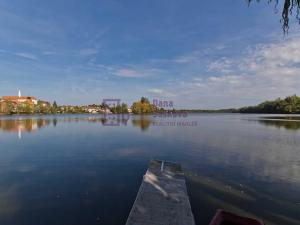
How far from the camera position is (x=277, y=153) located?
2452 cm

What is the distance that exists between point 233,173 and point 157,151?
1062 cm

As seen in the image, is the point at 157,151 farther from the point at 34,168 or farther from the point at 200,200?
the point at 200,200

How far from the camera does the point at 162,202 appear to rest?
34.8ft

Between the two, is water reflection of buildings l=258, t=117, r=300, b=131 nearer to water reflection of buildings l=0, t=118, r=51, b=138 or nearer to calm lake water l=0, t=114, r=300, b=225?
calm lake water l=0, t=114, r=300, b=225

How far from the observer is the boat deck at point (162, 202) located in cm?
897

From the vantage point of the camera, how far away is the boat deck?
897cm

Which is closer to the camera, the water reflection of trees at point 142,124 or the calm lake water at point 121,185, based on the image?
the calm lake water at point 121,185

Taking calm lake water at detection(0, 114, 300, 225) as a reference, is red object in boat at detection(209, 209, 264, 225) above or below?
above

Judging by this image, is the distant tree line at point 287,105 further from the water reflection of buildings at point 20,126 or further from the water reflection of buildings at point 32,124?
the water reflection of buildings at point 20,126

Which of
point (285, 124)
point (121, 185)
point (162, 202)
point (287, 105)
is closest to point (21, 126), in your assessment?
point (121, 185)

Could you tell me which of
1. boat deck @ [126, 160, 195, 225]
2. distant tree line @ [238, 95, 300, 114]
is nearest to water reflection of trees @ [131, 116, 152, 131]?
boat deck @ [126, 160, 195, 225]

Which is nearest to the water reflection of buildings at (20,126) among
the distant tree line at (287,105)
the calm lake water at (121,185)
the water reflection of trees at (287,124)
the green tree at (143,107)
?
the calm lake water at (121,185)

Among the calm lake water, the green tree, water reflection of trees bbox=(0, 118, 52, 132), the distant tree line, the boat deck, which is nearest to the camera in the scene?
the boat deck

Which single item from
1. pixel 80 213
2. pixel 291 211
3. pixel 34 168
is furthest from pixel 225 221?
pixel 34 168
